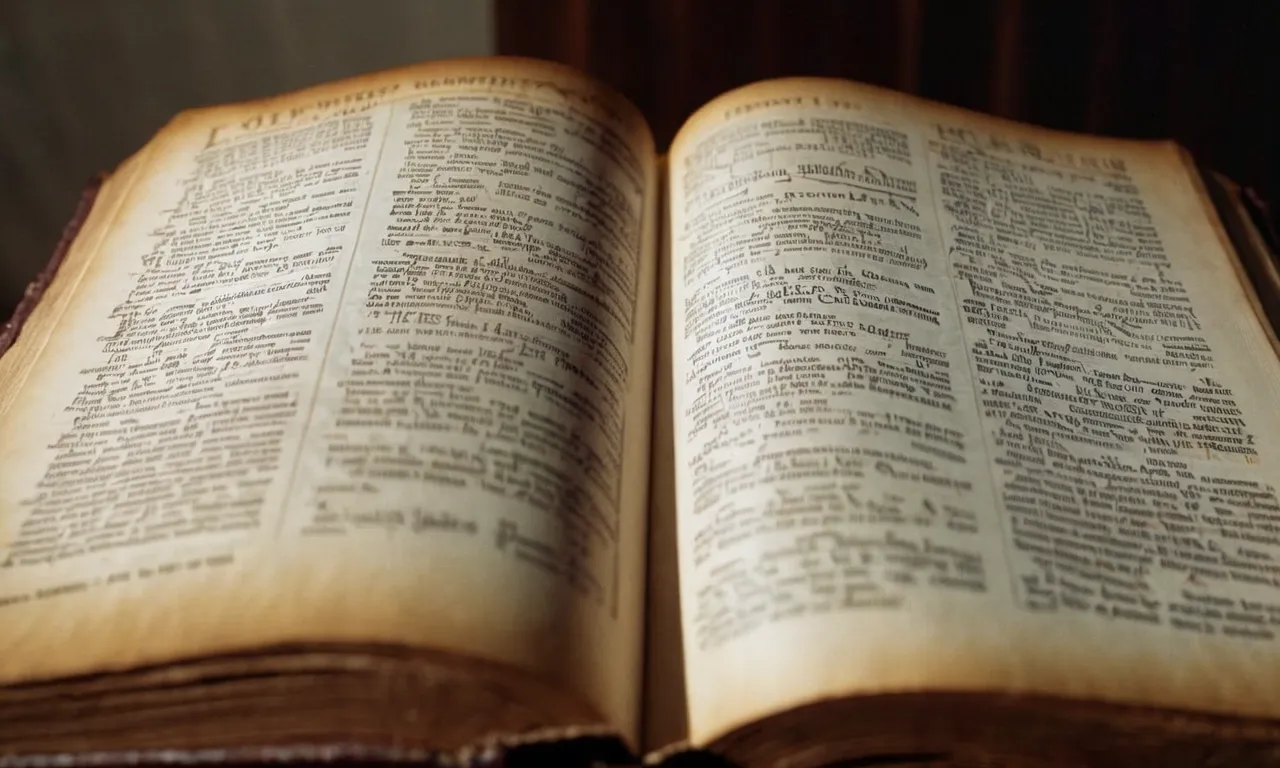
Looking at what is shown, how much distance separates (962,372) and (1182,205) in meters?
0.28

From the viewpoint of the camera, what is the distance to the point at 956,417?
59 cm

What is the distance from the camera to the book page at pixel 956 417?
0.49 m

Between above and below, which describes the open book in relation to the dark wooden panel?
below

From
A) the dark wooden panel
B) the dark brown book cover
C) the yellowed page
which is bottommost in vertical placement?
the dark brown book cover

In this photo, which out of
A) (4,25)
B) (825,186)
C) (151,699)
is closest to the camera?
(151,699)

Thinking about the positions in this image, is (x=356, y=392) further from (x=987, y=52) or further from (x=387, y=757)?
(x=987, y=52)

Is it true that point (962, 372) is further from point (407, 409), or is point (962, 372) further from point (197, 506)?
point (197, 506)

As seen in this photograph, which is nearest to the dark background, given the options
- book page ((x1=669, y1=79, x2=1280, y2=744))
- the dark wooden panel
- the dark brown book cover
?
the dark wooden panel

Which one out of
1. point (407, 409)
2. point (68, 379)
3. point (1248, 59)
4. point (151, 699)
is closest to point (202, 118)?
point (68, 379)

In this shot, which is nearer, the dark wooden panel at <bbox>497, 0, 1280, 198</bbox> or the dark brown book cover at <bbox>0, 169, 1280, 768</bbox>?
the dark brown book cover at <bbox>0, 169, 1280, 768</bbox>

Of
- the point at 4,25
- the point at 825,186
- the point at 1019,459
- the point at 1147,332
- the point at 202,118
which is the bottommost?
the point at 1019,459

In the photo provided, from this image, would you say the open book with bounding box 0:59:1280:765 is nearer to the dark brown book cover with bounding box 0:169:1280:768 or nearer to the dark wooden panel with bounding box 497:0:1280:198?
the dark brown book cover with bounding box 0:169:1280:768

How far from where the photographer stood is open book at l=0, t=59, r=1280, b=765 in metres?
0.47

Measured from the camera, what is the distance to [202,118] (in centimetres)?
81
